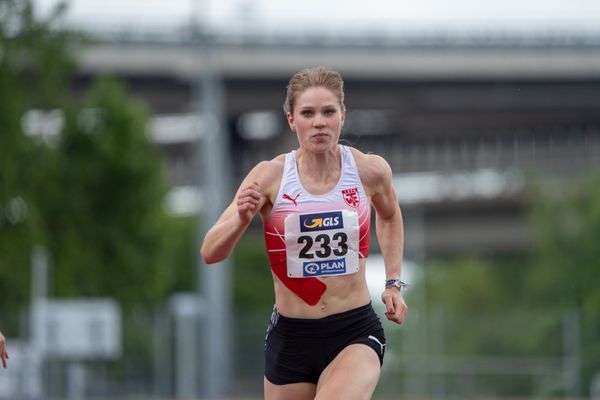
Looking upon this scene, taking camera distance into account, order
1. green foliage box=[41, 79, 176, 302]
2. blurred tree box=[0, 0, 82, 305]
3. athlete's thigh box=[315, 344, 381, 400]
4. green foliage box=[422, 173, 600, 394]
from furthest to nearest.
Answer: green foliage box=[41, 79, 176, 302] → blurred tree box=[0, 0, 82, 305] → green foliage box=[422, 173, 600, 394] → athlete's thigh box=[315, 344, 381, 400]

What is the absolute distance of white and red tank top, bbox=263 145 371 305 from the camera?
7.64m

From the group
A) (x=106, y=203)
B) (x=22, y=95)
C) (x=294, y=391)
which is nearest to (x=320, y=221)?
(x=294, y=391)

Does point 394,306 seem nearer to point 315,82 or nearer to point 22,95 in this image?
point 315,82

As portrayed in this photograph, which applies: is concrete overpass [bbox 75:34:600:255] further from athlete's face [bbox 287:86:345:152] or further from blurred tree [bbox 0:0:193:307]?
athlete's face [bbox 287:86:345:152]

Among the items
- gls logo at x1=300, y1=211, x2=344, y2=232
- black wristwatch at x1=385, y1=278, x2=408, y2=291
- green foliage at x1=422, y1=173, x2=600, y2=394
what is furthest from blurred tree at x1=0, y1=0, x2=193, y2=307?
gls logo at x1=300, y1=211, x2=344, y2=232

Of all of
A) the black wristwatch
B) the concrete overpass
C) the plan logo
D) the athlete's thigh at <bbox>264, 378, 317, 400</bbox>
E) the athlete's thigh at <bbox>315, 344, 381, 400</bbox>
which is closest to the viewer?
the athlete's thigh at <bbox>315, 344, 381, 400</bbox>

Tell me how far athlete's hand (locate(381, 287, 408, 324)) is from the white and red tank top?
0.81 feet

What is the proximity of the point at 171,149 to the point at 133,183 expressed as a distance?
5431 cm

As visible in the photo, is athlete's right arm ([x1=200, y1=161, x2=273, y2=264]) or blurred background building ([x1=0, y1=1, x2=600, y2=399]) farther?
blurred background building ([x1=0, y1=1, x2=600, y2=399])

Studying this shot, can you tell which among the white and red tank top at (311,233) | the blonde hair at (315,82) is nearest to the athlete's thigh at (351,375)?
the white and red tank top at (311,233)

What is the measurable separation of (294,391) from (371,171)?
3.85 feet

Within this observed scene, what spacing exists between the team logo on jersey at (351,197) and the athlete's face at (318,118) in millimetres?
251

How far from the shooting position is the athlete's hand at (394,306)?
770 cm

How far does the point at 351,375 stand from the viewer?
7.50 metres
